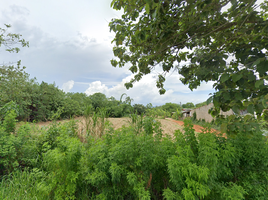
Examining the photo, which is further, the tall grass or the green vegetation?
the tall grass

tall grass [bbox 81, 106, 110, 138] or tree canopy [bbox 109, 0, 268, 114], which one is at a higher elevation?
tree canopy [bbox 109, 0, 268, 114]

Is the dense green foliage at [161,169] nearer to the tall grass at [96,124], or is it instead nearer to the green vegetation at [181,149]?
the green vegetation at [181,149]

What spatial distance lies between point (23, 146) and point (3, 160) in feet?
1.24

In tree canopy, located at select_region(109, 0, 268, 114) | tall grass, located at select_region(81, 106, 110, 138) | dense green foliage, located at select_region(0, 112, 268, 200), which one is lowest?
dense green foliage, located at select_region(0, 112, 268, 200)

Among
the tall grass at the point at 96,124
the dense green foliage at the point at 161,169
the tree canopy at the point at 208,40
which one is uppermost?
the tree canopy at the point at 208,40

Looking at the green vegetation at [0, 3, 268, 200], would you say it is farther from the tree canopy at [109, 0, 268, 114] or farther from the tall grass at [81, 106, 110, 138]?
the tall grass at [81, 106, 110, 138]

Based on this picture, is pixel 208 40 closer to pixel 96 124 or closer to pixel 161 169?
pixel 161 169

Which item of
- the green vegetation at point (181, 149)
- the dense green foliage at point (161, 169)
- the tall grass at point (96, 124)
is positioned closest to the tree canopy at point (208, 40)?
the green vegetation at point (181, 149)

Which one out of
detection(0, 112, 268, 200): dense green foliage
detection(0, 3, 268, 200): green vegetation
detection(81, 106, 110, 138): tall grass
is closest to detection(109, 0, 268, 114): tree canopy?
detection(0, 3, 268, 200): green vegetation

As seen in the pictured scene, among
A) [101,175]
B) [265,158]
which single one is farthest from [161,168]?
[265,158]

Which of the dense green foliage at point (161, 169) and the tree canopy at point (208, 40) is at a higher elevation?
the tree canopy at point (208, 40)

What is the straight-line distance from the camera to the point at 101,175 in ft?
5.64

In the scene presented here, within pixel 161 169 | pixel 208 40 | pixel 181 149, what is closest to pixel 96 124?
pixel 161 169

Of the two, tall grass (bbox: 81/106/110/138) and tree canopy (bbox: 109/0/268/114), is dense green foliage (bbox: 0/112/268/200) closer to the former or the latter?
tree canopy (bbox: 109/0/268/114)
